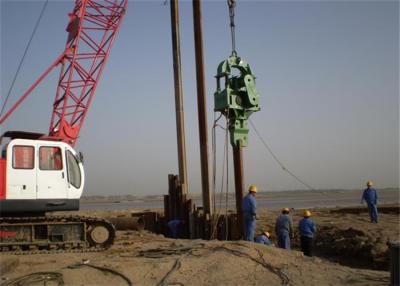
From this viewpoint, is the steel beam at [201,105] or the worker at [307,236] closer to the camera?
the worker at [307,236]

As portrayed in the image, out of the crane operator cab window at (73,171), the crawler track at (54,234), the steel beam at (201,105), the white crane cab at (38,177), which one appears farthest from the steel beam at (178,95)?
the white crane cab at (38,177)

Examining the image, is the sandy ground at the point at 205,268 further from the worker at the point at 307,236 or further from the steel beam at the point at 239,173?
the steel beam at the point at 239,173

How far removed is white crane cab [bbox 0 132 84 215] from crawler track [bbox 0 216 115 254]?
344 millimetres

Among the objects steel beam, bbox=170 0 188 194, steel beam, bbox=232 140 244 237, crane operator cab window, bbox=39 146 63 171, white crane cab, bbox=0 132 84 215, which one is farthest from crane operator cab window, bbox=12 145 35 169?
steel beam, bbox=170 0 188 194

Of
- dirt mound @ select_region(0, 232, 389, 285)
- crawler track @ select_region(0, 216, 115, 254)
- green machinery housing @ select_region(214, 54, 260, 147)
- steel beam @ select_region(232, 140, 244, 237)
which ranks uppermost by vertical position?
green machinery housing @ select_region(214, 54, 260, 147)

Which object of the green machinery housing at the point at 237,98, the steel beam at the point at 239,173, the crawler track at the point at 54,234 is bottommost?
the crawler track at the point at 54,234

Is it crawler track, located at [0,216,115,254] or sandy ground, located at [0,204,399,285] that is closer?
sandy ground, located at [0,204,399,285]

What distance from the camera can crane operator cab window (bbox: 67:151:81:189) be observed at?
11.7m

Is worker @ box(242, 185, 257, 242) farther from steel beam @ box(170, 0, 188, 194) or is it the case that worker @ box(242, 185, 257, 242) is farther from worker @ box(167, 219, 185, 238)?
steel beam @ box(170, 0, 188, 194)

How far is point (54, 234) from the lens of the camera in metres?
11.5

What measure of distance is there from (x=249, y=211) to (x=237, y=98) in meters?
3.13

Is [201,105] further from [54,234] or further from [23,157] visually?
[54,234]

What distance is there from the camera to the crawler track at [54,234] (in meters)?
11.2

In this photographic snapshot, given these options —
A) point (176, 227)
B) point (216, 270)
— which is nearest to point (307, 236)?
point (216, 270)
